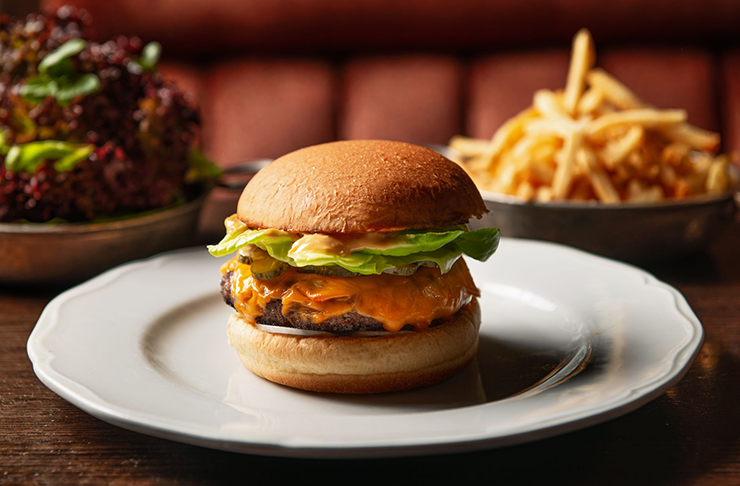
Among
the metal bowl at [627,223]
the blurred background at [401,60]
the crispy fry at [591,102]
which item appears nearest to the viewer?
the metal bowl at [627,223]

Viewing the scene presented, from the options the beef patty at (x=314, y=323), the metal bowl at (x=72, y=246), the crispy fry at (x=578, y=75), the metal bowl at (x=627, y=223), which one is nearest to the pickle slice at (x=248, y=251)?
the beef patty at (x=314, y=323)

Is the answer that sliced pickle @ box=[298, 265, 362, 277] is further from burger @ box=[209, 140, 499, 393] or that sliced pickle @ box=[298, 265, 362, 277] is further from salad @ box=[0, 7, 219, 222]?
salad @ box=[0, 7, 219, 222]

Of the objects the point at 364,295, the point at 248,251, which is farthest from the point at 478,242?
the point at 248,251

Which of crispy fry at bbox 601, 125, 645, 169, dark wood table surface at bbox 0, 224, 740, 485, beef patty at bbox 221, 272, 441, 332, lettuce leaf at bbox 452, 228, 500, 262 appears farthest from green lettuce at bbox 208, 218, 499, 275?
crispy fry at bbox 601, 125, 645, 169

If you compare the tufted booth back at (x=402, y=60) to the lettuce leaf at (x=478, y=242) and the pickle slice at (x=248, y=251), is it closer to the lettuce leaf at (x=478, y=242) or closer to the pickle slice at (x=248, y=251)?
the lettuce leaf at (x=478, y=242)

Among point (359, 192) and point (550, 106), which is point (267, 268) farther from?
point (550, 106)
